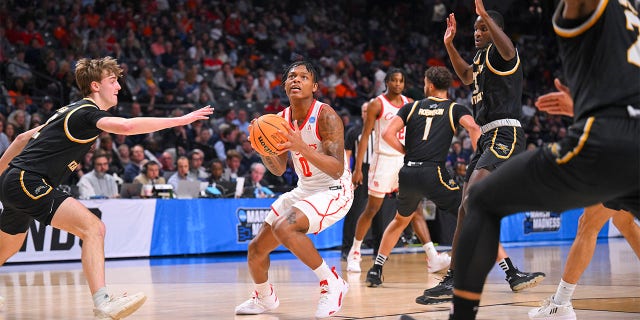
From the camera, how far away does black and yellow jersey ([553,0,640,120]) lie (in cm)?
333

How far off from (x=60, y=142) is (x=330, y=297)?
229 centimetres

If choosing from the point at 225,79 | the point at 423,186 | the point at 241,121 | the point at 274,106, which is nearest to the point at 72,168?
the point at 423,186

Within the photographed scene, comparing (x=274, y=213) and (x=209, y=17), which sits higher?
(x=209, y=17)

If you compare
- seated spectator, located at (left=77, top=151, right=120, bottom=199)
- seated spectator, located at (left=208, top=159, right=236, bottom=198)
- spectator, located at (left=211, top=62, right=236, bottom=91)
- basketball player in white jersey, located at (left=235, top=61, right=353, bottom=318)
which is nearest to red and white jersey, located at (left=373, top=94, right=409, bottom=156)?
seated spectator, located at (left=208, top=159, right=236, bottom=198)

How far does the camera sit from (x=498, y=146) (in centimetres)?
671

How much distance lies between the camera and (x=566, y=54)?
349cm

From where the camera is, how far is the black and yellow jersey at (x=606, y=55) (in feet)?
10.9

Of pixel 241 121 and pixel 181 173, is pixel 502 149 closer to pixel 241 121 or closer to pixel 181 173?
pixel 181 173

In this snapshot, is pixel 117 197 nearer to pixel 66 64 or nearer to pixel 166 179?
pixel 166 179

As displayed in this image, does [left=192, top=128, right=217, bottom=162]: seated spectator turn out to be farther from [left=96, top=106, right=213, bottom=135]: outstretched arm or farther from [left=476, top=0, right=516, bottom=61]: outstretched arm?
[left=96, top=106, right=213, bottom=135]: outstretched arm

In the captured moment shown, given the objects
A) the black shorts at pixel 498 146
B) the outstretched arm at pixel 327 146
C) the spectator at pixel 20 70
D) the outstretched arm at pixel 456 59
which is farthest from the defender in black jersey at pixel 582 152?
the spectator at pixel 20 70

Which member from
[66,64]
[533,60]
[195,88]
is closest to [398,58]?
[533,60]

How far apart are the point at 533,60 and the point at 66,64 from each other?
53.6ft

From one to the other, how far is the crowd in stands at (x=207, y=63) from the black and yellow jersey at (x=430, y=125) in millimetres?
3309
